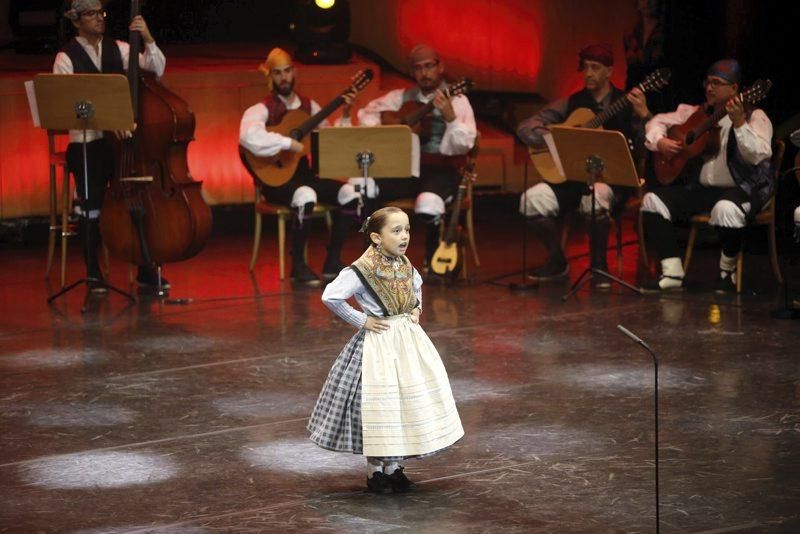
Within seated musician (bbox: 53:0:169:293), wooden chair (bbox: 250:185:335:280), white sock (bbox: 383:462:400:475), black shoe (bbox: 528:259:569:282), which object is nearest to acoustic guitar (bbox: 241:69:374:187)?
wooden chair (bbox: 250:185:335:280)

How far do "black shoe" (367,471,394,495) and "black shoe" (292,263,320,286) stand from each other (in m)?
3.79

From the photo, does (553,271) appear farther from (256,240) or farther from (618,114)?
(256,240)

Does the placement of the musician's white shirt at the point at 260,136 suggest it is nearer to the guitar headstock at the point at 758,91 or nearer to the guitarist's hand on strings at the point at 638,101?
the guitarist's hand on strings at the point at 638,101

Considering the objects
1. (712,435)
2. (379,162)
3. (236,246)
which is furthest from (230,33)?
(712,435)

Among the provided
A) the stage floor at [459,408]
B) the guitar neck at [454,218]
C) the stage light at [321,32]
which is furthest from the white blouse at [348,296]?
the stage light at [321,32]

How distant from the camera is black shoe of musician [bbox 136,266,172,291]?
314 inches

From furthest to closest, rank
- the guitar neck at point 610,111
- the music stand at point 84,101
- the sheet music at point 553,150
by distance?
the guitar neck at point 610,111 → the sheet music at point 553,150 → the music stand at point 84,101

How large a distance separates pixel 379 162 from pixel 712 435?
3.19 meters

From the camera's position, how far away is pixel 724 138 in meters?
7.68

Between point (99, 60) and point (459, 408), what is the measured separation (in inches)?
134

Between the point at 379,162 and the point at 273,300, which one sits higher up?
the point at 379,162

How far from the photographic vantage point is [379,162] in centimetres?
768

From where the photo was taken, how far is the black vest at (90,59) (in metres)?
7.66

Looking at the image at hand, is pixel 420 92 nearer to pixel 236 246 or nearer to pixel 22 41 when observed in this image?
pixel 236 246
